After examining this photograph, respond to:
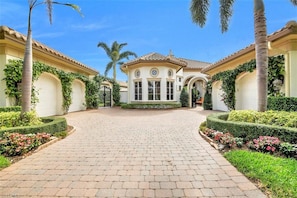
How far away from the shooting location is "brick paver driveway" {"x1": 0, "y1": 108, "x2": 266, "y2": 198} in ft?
9.21

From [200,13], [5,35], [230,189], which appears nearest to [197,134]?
[230,189]

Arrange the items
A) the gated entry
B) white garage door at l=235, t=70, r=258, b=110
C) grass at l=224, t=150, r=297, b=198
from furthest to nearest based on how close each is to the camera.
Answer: the gated entry < white garage door at l=235, t=70, r=258, b=110 < grass at l=224, t=150, r=297, b=198

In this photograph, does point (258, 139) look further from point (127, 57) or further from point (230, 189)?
point (127, 57)

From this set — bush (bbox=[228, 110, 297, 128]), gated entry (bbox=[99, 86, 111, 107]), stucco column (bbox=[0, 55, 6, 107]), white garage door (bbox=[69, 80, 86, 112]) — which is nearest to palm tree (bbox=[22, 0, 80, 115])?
stucco column (bbox=[0, 55, 6, 107])

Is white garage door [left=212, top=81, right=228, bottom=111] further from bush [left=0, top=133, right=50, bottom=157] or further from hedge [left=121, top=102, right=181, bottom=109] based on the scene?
bush [left=0, top=133, right=50, bottom=157]

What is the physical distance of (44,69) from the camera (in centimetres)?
1041

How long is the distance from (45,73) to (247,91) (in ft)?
43.4

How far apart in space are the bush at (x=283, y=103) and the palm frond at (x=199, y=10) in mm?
5051

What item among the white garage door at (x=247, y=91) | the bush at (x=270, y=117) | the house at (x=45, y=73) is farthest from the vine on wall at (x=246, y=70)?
the house at (x=45, y=73)

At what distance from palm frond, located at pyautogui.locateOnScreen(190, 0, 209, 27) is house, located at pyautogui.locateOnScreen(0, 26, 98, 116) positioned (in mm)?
8115

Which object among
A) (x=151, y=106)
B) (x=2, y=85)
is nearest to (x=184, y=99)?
(x=151, y=106)

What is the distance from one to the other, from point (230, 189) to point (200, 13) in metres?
8.28

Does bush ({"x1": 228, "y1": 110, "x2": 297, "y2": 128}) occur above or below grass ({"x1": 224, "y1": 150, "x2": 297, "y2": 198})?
above

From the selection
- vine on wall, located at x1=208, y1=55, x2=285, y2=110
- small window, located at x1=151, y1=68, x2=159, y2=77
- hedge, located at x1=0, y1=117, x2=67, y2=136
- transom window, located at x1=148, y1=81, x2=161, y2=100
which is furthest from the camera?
transom window, located at x1=148, y1=81, x2=161, y2=100
